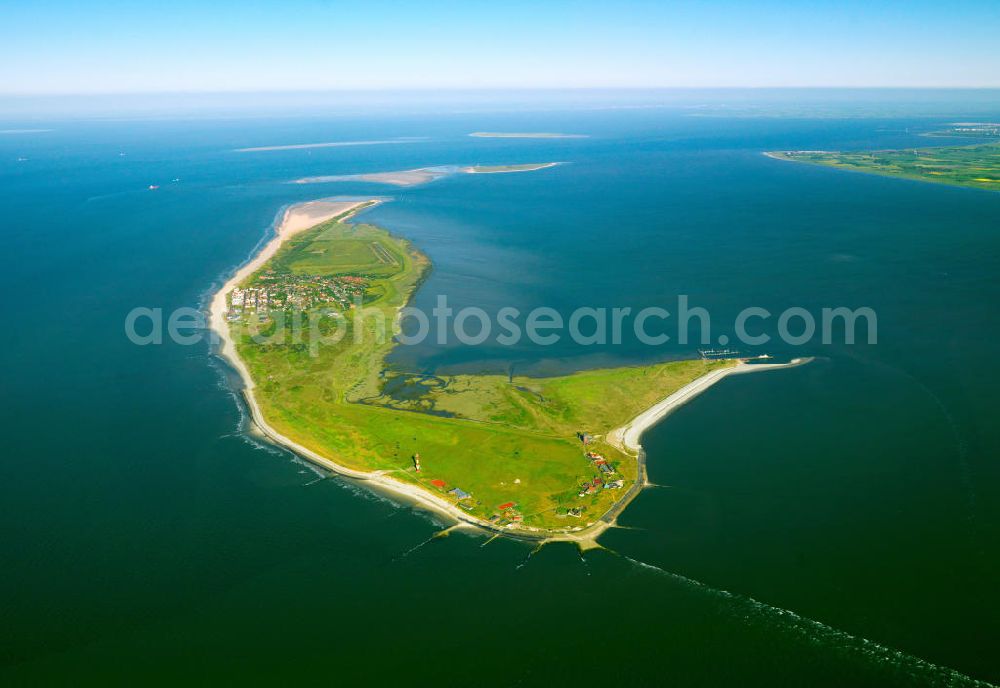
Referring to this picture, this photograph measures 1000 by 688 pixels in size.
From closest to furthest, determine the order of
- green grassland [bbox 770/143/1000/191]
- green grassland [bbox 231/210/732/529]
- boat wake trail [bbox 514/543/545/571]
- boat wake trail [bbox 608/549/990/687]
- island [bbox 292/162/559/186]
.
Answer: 1. boat wake trail [bbox 608/549/990/687]
2. boat wake trail [bbox 514/543/545/571]
3. green grassland [bbox 231/210/732/529]
4. green grassland [bbox 770/143/1000/191]
5. island [bbox 292/162/559/186]

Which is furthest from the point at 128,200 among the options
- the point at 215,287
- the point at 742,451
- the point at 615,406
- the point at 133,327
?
the point at 742,451

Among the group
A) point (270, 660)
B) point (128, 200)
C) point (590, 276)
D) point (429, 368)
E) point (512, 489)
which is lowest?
point (270, 660)

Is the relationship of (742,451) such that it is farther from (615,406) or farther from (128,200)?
(128,200)

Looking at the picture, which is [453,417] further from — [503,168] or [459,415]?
[503,168]

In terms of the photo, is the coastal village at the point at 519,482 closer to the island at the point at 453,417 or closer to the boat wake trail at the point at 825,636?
the island at the point at 453,417

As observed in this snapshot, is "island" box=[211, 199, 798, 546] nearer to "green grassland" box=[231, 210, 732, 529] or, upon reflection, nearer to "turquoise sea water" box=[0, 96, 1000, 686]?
"green grassland" box=[231, 210, 732, 529]

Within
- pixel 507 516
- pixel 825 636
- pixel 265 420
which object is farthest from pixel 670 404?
pixel 265 420

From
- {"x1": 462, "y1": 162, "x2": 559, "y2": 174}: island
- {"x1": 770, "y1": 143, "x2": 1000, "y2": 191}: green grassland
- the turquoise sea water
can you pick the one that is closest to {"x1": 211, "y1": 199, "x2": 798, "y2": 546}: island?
the turquoise sea water
